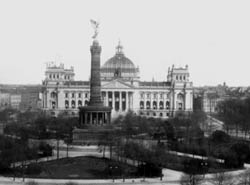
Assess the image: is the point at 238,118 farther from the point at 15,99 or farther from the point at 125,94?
the point at 15,99

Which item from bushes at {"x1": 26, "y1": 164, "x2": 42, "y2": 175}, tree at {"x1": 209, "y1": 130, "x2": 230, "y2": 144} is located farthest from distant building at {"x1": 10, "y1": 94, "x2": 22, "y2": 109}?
bushes at {"x1": 26, "y1": 164, "x2": 42, "y2": 175}

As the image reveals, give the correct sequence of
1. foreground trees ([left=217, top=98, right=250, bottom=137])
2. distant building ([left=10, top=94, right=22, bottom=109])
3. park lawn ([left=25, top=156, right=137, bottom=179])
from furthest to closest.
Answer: distant building ([left=10, top=94, right=22, bottom=109]), foreground trees ([left=217, top=98, right=250, bottom=137]), park lawn ([left=25, top=156, right=137, bottom=179])

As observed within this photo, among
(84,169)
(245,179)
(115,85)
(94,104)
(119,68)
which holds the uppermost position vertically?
(119,68)

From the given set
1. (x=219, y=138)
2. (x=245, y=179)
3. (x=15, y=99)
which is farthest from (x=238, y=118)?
(x=15, y=99)

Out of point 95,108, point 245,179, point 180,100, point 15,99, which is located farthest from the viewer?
point 15,99

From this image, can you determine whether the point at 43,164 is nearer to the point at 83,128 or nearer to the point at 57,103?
the point at 83,128

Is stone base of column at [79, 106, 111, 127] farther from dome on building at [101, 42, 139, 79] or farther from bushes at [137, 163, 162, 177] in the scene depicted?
dome on building at [101, 42, 139, 79]
